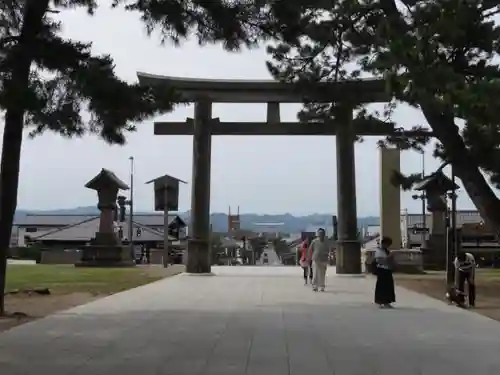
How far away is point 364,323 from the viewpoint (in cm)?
1216

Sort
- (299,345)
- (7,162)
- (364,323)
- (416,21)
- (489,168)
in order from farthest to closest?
1. (489,168)
2. (416,21)
3. (7,162)
4. (364,323)
5. (299,345)

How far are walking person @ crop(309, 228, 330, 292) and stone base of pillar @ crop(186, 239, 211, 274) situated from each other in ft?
27.9

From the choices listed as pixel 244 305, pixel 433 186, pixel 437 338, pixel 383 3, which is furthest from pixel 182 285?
pixel 433 186

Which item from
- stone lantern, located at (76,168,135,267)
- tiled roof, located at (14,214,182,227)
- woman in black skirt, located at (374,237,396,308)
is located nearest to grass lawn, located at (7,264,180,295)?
woman in black skirt, located at (374,237,396,308)

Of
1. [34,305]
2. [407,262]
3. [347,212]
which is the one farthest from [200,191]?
[34,305]

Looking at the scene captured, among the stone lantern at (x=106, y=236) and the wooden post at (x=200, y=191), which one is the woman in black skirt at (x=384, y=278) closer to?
the wooden post at (x=200, y=191)

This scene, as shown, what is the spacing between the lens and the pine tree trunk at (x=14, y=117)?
11297mm

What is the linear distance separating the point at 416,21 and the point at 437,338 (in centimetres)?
689

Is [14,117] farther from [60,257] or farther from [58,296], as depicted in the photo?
[60,257]

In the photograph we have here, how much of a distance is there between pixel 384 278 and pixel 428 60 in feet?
14.0

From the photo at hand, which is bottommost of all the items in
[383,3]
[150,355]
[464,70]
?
[150,355]

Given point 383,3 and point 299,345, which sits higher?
point 383,3

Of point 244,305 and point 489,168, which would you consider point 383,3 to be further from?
point 244,305

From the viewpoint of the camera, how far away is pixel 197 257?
2780 cm
